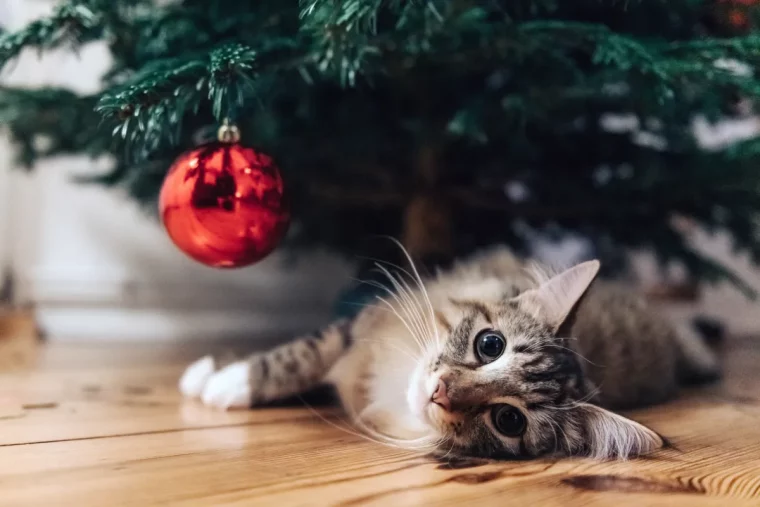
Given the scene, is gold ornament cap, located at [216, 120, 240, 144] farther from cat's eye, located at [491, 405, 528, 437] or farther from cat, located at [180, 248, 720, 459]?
cat's eye, located at [491, 405, 528, 437]

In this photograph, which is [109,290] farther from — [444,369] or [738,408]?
[738,408]

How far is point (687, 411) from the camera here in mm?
1125

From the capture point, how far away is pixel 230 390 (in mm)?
1023

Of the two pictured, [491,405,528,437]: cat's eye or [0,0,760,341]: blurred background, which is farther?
[0,0,760,341]: blurred background

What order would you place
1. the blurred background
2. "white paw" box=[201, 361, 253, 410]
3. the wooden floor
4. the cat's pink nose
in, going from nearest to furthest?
the wooden floor, the cat's pink nose, "white paw" box=[201, 361, 253, 410], the blurred background

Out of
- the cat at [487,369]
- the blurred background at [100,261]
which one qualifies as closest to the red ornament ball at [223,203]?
the cat at [487,369]

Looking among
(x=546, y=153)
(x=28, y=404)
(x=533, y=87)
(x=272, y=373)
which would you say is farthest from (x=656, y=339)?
(x=28, y=404)

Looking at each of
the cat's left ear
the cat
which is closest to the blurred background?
the cat

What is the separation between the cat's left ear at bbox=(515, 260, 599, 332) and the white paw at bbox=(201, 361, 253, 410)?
449 mm

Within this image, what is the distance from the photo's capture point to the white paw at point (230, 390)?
1.02 meters

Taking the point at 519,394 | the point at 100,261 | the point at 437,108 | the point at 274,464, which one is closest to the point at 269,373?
the point at 274,464

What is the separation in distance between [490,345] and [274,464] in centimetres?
33

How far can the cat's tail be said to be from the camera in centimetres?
103

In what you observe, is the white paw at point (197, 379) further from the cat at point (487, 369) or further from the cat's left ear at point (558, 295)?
the cat's left ear at point (558, 295)
